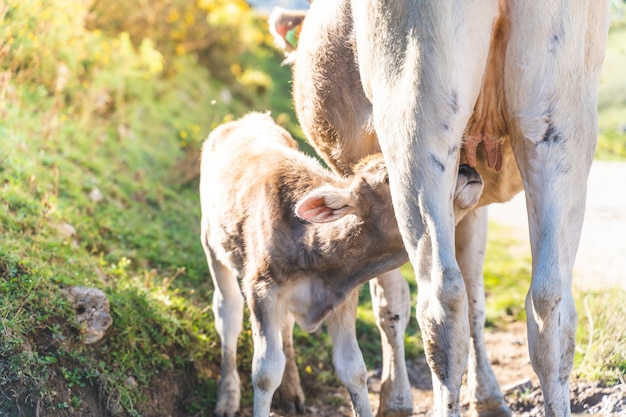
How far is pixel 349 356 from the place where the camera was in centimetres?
552

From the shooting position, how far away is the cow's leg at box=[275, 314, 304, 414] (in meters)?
6.37

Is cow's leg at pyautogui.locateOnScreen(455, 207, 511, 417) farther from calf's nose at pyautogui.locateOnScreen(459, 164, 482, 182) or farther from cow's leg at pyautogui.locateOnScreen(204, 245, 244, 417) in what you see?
cow's leg at pyautogui.locateOnScreen(204, 245, 244, 417)

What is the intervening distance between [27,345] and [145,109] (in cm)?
738

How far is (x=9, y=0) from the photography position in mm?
8516

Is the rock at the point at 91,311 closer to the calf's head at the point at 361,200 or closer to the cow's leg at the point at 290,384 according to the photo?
the cow's leg at the point at 290,384

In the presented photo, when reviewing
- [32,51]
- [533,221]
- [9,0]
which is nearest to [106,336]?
[533,221]

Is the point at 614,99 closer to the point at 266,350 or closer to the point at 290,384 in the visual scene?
the point at 290,384

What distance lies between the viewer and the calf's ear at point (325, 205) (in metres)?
4.84

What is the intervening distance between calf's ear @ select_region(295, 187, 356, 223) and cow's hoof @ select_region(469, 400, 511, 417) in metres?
1.81

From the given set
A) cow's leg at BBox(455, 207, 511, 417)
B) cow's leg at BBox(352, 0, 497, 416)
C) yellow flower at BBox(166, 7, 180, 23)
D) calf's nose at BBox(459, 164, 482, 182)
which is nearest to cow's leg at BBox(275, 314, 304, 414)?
cow's leg at BBox(455, 207, 511, 417)

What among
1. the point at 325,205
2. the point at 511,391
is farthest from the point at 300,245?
the point at 511,391

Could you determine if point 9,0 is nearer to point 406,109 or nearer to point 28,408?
point 28,408

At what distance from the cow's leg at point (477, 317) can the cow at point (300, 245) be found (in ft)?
2.77

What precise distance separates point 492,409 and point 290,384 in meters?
1.52
